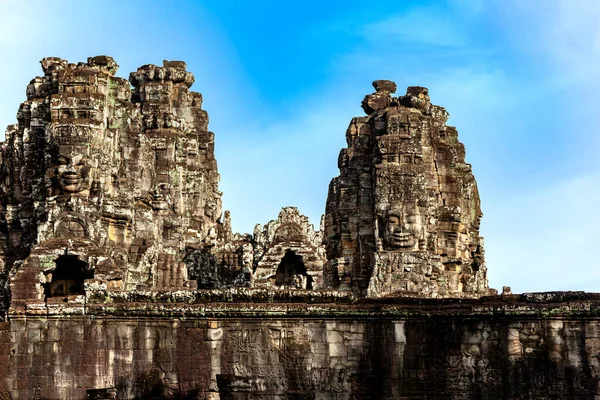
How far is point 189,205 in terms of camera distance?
153 ft

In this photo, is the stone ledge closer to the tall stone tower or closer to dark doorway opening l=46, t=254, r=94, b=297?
the tall stone tower

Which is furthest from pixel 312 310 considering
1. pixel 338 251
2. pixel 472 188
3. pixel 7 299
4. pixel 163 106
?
pixel 163 106

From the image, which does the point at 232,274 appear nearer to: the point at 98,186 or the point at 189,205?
the point at 189,205

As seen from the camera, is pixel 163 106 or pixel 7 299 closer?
pixel 7 299

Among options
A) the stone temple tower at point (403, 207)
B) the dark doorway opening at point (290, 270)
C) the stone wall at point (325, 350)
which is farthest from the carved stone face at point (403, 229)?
the stone wall at point (325, 350)

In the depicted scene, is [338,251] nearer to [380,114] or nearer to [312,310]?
[380,114]

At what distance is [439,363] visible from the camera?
2648cm

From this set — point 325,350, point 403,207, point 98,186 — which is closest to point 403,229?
point 403,207

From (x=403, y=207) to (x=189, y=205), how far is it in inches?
432

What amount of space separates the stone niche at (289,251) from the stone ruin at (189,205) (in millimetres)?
44

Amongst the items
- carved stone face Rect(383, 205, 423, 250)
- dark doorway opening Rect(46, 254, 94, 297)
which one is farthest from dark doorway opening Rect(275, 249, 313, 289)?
dark doorway opening Rect(46, 254, 94, 297)

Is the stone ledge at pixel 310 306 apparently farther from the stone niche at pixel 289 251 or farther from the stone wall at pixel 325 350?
the stone niche at pixel 289 251

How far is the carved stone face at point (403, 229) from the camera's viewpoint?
3812cm

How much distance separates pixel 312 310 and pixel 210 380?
8.36 ft
